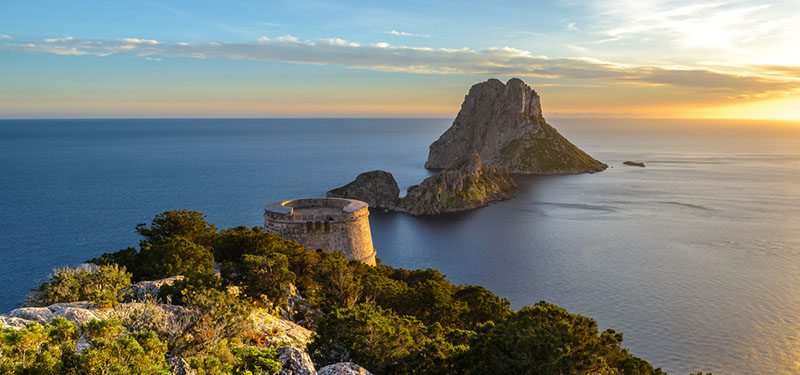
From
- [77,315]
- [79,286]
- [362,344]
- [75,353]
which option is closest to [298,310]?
[362,344]

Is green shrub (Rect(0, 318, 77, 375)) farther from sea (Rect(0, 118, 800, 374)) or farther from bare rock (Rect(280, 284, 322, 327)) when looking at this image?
sea (Rect(0, 118, 800, 374))

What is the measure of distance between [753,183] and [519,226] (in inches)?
4552

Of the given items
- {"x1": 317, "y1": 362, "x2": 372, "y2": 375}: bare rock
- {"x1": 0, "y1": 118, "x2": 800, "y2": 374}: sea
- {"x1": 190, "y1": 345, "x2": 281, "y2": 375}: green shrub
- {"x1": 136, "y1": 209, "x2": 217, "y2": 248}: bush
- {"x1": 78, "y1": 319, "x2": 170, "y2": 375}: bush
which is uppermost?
{"x1": 78, "y1": 319, "x2": 170, "y2": 375}: bush

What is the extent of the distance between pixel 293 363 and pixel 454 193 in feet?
392

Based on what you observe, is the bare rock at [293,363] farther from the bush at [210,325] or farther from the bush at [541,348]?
the bush at [541,348]

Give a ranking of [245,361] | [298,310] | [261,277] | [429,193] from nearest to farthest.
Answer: [245,361] < [261,277] < [298,310] < [429,193]

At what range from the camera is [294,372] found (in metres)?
13.0

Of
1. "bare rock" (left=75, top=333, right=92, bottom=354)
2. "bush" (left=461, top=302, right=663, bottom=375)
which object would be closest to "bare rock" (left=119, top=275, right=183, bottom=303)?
"bare rock" (left=75, top=333, right=92, bottom=354)

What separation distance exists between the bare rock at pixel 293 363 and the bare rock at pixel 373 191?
11410 cm

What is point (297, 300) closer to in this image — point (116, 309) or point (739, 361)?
point (116, 309)

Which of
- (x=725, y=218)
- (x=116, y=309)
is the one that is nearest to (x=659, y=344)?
(x=116, y=309)

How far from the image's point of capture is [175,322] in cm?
1444

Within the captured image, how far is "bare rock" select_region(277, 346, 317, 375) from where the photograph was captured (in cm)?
1302

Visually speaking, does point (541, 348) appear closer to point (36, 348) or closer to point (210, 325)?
point (210, 325)
